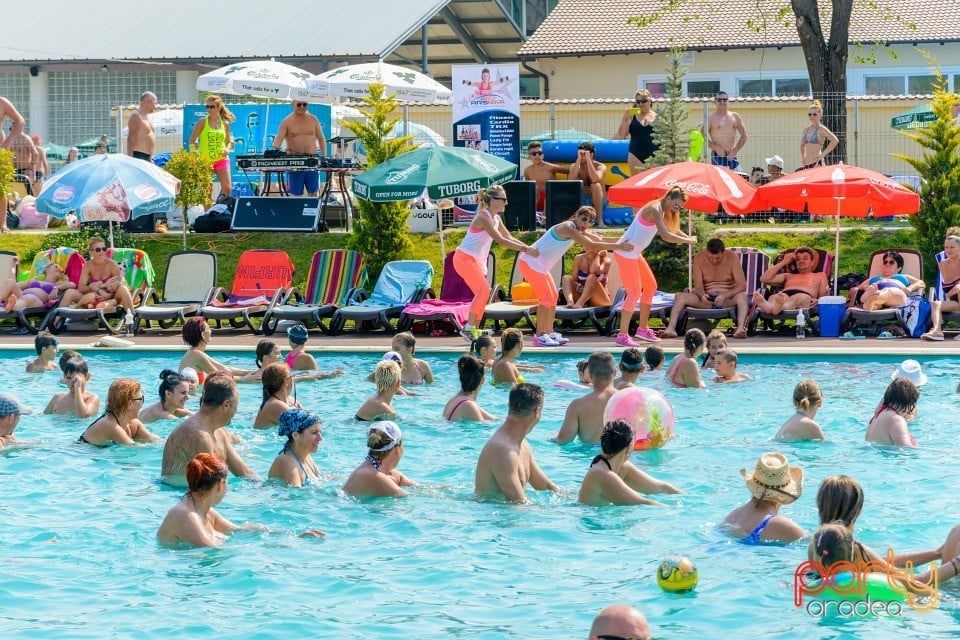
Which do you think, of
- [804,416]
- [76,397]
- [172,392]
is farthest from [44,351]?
[804,416]

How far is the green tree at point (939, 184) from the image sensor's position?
1909 centimetres

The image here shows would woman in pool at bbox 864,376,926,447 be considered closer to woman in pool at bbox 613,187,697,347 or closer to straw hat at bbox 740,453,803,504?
straw hat at bbox 740,453,803,504

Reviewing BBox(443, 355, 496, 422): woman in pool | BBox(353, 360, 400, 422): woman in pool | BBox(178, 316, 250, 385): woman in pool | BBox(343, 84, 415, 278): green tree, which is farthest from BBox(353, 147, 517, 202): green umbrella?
BBox(443, 355, 496, 422): woman in pool

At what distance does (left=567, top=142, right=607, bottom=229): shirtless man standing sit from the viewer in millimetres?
21406

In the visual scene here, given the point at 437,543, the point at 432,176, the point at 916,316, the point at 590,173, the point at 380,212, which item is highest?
the point at 590,173

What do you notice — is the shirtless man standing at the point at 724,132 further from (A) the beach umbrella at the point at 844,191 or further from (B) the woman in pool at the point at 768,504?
(B) the woman in pool at the point at 768,504

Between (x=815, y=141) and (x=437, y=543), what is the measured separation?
1456 cm

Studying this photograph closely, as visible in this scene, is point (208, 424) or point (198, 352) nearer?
point (208, 424)

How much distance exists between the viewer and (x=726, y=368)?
14.2 m

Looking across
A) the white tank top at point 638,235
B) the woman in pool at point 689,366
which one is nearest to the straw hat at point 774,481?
the woman in pool at point 689,366

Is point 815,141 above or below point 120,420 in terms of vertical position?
above

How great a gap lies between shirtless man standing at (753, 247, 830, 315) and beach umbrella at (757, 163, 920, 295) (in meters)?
0.27

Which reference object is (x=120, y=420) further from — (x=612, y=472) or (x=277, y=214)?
(x=277, y=214)

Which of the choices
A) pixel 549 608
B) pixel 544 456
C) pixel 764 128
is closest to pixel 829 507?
pixel 549 608
